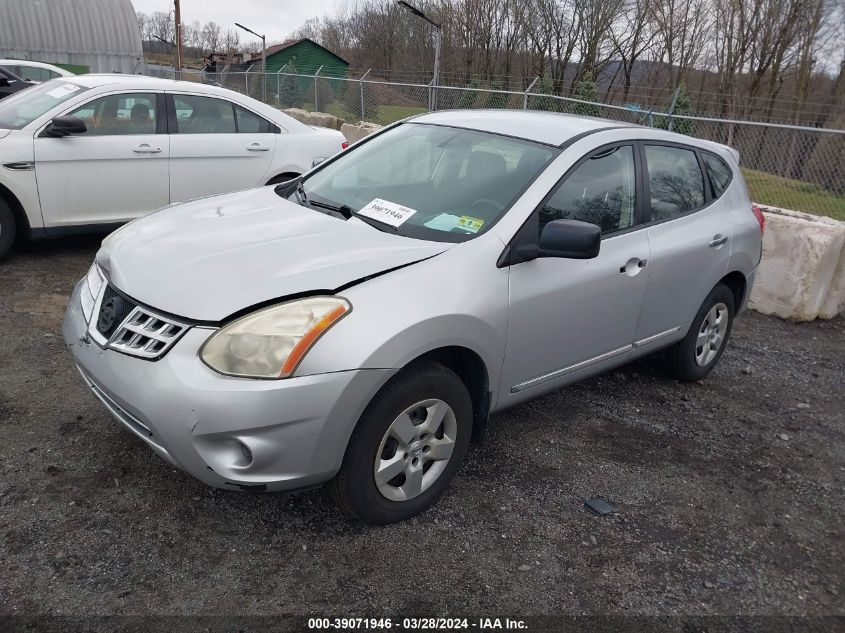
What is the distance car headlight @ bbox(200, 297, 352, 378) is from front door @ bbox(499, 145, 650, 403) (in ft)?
3.16

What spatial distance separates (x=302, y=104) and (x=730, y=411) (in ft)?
56.4

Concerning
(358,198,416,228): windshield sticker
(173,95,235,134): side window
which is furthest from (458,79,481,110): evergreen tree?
(358,198,416,228): windshield sticker

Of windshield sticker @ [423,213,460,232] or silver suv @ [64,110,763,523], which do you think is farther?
windshield sticker @ [423,213,460,232]

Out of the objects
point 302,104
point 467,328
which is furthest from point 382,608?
point 302,104

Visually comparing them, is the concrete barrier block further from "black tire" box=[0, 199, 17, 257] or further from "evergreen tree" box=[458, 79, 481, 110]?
"evergreen tree" box=[458, 79, 481, 110]

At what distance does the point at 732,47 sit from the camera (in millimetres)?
25516

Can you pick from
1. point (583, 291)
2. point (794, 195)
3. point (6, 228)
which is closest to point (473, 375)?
point (583, 291)

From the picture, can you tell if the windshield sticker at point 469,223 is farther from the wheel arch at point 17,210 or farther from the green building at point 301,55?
the green building at point 301,55

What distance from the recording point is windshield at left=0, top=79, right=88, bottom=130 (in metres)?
5.74

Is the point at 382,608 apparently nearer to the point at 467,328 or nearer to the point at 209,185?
the point at 467,328

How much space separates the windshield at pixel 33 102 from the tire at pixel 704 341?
210 inches

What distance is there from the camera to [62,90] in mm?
6035

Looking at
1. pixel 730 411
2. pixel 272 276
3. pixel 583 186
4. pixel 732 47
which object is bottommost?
pixel 730 411

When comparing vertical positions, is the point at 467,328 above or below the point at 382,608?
above
